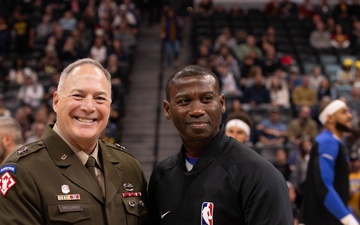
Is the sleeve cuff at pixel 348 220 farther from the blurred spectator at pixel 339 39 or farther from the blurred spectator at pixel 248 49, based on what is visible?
the blurred spectator at pixel 339 39

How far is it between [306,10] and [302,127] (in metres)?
7.80

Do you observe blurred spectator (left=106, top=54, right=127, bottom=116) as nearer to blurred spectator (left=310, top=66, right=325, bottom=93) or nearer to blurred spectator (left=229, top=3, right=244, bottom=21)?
blurred spectator (left=310, top=66, right=325, bottom=93)

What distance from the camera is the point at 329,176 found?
17.9 ft

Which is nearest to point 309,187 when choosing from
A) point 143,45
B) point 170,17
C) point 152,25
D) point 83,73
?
point 83,73

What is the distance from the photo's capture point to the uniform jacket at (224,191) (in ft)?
10.0

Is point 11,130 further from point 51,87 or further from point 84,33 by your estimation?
point 84,33

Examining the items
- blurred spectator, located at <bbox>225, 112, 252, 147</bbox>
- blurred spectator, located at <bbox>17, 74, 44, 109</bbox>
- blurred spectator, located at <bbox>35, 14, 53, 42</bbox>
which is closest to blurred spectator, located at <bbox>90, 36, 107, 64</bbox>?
blurred spectator, located at <bbox>17, 74, 44, 109</bbox>

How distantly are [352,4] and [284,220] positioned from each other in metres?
17.2

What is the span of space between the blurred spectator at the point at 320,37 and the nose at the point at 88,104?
14.3 metres

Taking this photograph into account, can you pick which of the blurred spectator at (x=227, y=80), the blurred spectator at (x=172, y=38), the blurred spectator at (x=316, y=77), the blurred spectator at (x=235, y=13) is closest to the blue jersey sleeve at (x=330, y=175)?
the blurred spectator at (x=227, y=80)

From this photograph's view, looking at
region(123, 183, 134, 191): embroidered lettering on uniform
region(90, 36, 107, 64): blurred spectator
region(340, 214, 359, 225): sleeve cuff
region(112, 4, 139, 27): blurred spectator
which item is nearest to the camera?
region(123, 183, 134, 191): embroidered lettering on uniform

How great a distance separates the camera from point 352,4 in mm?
19234

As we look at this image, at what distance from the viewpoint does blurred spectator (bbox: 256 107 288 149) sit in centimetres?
1189

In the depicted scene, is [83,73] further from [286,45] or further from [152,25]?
[152,25]
